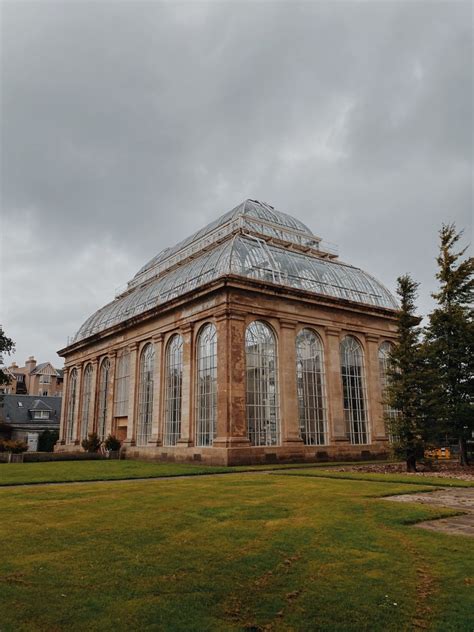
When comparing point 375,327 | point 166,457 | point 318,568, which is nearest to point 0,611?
point 318,568

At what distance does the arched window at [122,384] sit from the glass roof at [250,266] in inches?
137

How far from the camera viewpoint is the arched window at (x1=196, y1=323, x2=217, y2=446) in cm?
3002

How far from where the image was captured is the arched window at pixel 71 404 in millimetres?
51781

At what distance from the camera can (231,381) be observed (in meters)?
28.7

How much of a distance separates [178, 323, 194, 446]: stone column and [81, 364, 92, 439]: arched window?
19392 mm

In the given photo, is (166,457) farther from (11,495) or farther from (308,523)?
(308,523)

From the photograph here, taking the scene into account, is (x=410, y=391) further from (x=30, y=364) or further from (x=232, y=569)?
(x=30, y=364)

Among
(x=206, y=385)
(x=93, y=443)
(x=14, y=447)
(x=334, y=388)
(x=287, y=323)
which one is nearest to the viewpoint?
(x=206, y=385)

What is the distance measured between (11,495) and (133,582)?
9.50m

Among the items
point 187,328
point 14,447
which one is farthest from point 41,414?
point 187,328

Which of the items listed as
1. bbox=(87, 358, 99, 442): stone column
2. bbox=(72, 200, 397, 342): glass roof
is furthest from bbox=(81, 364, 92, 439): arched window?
bbox=(72, 200, 397, 342): glass roof

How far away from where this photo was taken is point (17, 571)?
6.66 meters

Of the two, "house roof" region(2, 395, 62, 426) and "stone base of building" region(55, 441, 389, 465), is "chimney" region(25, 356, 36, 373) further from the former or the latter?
"stone base of building" region(55, 441, 389, 465)

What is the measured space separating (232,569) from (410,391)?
20469 millimetres
